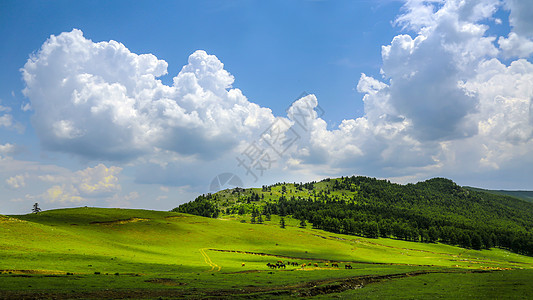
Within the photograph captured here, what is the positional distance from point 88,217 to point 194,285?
113 meters

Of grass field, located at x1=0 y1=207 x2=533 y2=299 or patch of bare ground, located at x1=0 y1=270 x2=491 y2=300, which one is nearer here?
patch of bare ground, located at x1=0 y1=270 x2=491 y2=300

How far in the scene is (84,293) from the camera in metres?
30.4

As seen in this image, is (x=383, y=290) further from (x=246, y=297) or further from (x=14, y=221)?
(x=14, y=221)

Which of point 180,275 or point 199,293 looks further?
point 180,275

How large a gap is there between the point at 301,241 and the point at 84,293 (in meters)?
105

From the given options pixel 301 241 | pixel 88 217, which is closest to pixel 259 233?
pixel 301 241

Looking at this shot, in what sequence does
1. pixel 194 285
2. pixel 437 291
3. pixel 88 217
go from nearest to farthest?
pixel 437 291
pixel 194 285
pixel 88 217

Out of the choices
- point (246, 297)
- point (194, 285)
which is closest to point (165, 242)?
point (194, 285)

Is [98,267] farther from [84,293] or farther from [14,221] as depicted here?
[14,221]

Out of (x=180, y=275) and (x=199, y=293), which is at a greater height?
(x=199, y=293)

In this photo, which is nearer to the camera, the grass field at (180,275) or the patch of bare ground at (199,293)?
the patch of bare ground at (199,293)

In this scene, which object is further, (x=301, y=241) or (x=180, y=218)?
(x=180, y=218)

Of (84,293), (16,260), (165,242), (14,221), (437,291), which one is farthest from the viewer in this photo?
(165,242)

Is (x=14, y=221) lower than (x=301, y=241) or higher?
higher
